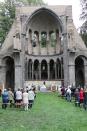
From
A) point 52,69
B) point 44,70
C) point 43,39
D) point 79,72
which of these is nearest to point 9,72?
point 44,70

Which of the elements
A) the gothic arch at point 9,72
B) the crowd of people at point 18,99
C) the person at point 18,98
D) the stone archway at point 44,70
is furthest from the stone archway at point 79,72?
the person at point 18,98

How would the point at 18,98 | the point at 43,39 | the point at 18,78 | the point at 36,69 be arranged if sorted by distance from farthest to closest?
the point at 43,39
the point at 36,69
the point at 18,78
the point at 18,98

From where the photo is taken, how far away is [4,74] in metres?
48.1

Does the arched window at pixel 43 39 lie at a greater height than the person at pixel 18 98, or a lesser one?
greater

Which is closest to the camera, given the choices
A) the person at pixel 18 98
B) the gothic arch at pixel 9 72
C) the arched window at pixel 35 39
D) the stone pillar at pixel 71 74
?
the person at pixel 18 98

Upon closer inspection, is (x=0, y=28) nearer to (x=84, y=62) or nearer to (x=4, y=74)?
(x=4, y=74)

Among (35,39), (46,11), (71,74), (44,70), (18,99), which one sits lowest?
(18,99)

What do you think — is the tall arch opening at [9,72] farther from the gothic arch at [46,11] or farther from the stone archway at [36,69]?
the gothic arch at [46,11]

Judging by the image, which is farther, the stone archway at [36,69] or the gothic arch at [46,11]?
the stone archway at [36,69]

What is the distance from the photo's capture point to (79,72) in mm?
51031

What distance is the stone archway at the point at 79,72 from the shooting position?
49.7 metres

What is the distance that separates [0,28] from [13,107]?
1352 inches

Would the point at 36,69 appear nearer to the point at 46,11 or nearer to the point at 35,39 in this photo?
the point at 35,39

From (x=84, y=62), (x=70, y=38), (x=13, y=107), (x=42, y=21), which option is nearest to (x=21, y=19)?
(x=42, y=21)
